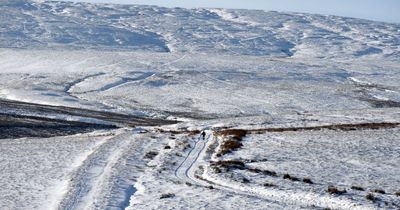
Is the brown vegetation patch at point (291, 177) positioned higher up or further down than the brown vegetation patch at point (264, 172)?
higher up


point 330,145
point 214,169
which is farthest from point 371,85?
point 214,169

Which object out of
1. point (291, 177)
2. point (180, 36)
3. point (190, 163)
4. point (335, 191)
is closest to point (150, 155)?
point (190, 163)

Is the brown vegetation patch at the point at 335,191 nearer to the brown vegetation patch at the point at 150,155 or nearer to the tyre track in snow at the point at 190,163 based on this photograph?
the tyre track in snow at the point at 190,163

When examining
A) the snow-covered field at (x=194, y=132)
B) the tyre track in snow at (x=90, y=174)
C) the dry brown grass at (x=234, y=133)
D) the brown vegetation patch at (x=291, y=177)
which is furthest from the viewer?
the dry brown grass at (x=234, y=133)

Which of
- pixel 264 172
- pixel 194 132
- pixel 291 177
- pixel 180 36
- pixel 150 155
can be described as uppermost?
pixel 291 177

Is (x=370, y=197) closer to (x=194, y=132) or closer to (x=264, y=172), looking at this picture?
(x=264, y=172)

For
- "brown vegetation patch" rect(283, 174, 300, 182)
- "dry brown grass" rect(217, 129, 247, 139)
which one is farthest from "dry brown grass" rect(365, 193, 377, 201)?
"dry brown grass" rect(217, 129, 247, 139)

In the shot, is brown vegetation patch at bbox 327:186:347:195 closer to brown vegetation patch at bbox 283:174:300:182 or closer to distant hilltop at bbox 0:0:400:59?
brown vegetation patch at bbox 283:174:300:182

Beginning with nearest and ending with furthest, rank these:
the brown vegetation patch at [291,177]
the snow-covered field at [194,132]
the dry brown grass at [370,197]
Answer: the dry brown grass at [370,197] → the snow-covered field at [194,132] → the brown vegetation patch at [291,177]

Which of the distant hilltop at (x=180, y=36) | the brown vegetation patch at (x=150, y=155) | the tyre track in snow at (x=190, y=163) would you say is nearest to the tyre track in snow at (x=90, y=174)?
the brown vegetation patch at (x=150, y=155)
